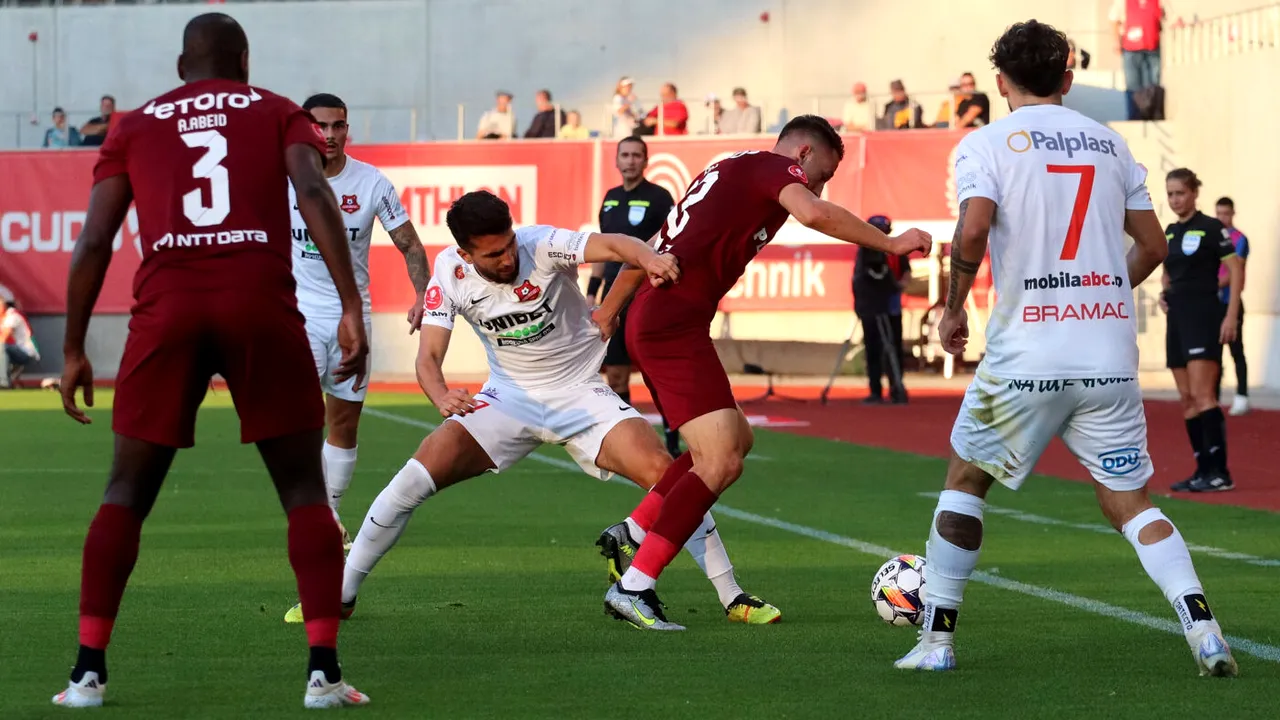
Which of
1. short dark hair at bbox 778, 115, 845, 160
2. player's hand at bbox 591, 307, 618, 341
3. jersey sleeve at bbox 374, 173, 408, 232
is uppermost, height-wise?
short dark hair at bbox 778, 115, 845, 160

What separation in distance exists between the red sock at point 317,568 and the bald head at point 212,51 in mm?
1305

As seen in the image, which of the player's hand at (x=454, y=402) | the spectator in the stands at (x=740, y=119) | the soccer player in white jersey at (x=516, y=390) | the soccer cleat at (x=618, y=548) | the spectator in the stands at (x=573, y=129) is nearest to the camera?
the player's hand at (x=454, y=402)

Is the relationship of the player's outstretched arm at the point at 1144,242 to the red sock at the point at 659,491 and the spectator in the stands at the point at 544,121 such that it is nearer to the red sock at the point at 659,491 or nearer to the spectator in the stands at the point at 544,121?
the red sock at the point at 659,491

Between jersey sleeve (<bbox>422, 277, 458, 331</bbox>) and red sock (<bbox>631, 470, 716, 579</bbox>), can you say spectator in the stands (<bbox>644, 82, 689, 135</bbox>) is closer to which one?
jersey sleeve (<bbox>422, 277, 458, 331</bbox>)

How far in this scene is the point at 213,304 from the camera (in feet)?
16.7

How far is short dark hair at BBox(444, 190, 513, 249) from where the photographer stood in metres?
6.83

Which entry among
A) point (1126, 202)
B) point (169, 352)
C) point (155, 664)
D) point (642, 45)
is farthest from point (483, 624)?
point (642, 45)

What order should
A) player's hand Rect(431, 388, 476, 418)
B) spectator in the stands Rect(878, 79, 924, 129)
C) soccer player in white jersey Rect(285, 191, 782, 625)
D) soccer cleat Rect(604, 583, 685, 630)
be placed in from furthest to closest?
spectator in the stands Rect(878, 79, 924, 129) < soccer player in white jersey Rect(285, 191, 782, 625) < soccer cleat Rect(604, 583, 685, 630) < player's hand Rect(431, 388, 476, 418)

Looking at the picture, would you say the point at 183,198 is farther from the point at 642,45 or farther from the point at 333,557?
the point at 642,45

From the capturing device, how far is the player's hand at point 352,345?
5285 millimetres

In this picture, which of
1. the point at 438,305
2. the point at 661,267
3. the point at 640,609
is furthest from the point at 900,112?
the point at 661,267

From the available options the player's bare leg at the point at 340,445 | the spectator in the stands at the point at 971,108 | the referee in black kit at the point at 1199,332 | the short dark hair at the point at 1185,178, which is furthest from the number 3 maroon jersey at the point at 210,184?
the spectator in the stands at the point at 971,108

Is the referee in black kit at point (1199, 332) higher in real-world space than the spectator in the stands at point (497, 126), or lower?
lower

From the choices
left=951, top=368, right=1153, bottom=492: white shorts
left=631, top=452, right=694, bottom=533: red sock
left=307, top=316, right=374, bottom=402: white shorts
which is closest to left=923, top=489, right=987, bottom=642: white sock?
left=951, top=368, right=1153, bottom=492: white shorts
